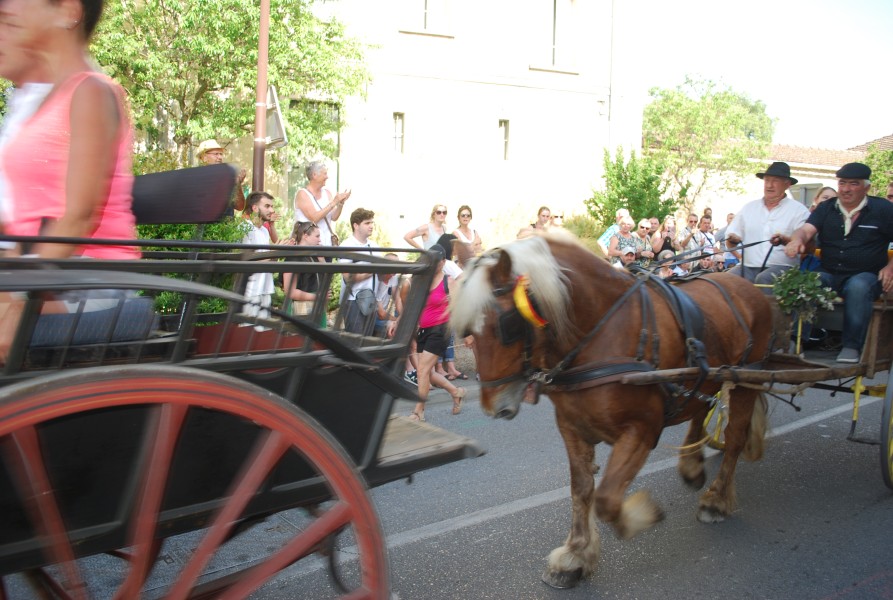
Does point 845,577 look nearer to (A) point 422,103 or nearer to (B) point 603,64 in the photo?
(A) point 422,103

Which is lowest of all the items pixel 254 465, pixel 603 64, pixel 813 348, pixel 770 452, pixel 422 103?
pixel 770 452

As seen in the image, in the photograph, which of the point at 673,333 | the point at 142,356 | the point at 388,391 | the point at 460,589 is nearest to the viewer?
the point at 142,356

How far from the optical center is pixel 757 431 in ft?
15.6

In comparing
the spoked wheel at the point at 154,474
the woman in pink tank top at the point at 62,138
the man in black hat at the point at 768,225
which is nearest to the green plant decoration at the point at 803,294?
the man in black hat at the point at 768,225

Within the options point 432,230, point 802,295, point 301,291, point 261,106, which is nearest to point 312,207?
point 432,230

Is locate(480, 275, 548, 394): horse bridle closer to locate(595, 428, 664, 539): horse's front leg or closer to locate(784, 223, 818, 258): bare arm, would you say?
locate(595, 428, 664, 539): horse's front leg

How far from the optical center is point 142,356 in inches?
76.9

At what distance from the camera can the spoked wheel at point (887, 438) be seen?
4270 mm

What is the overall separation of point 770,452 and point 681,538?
6.50 feet

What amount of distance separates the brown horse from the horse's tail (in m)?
0.91

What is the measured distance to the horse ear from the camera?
3.21m

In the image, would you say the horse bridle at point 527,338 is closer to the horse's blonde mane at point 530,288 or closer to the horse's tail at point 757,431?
the horse's blonde mane at point 530,288

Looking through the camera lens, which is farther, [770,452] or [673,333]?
[770,452]

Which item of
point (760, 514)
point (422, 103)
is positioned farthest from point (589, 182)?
point (760, 514)
